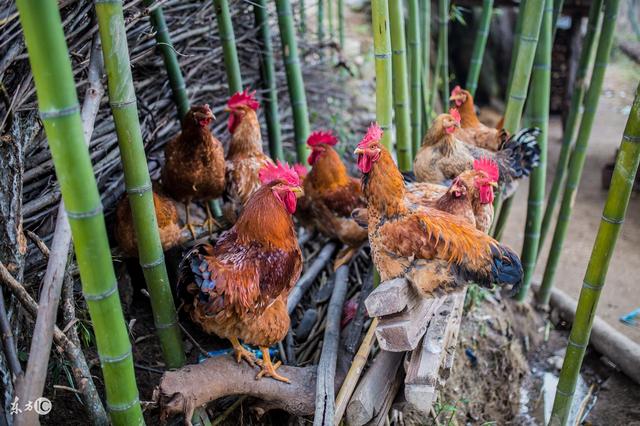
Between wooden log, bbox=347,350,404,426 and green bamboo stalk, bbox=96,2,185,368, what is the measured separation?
834 mm

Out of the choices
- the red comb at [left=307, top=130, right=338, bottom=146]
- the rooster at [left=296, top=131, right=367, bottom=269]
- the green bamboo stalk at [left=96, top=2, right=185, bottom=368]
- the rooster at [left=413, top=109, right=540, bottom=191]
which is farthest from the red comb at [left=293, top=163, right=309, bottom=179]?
the green bamboo stalk at [left=96, top=2, right=185, bottom=368]

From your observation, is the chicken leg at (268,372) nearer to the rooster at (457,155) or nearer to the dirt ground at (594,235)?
the rooster at (457,155)

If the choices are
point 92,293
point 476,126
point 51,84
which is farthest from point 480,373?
point 51,84

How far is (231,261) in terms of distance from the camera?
249 centimetres

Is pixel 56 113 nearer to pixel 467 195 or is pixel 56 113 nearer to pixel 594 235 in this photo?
pixel 467 195

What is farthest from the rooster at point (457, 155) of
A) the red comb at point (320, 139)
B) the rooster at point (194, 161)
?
the rooster at point (194, 161)

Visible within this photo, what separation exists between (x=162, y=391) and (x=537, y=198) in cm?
302

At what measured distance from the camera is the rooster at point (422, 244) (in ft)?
8.45

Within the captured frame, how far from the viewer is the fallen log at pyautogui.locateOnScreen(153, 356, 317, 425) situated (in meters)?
2.20

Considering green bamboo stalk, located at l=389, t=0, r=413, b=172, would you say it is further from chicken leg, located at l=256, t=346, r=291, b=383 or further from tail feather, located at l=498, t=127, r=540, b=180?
chicken leg, located at l=256, t=346, r=291, b=383

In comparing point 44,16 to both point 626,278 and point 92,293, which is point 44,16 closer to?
point 92,293

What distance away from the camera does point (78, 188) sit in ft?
5.17

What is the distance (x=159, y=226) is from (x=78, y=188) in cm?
155

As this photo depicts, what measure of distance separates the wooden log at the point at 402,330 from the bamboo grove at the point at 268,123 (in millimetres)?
850
